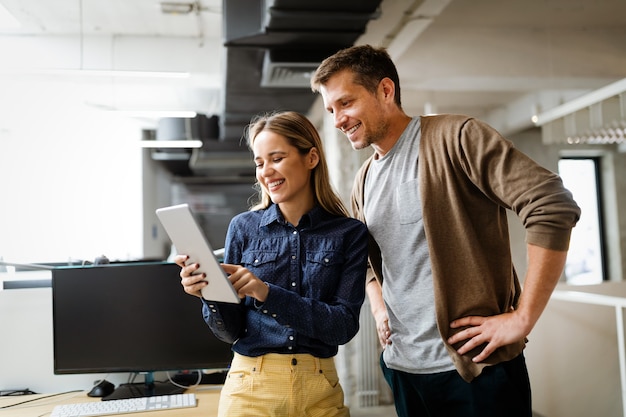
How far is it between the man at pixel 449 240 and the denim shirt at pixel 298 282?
0.15 meters

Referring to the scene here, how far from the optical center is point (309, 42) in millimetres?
4125

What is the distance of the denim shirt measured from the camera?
1.19 metres

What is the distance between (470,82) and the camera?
5.56 m

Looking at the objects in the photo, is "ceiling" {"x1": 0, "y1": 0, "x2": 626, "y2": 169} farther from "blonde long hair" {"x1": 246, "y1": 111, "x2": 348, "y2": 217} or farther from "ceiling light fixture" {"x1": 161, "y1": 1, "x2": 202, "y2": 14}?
"blonde long hair" {"x1": 246, "y1": 111, "x2": 348, "y2": 217}

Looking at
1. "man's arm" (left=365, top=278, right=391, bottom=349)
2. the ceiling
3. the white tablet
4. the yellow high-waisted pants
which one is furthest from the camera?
the ceiling

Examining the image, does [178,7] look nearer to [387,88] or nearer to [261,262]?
[387,88]

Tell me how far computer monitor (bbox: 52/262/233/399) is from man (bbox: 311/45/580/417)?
720mm

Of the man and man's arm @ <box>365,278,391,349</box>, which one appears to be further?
man's arm @ <box>365,278,391,349</box>

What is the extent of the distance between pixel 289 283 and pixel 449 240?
1.26 feet

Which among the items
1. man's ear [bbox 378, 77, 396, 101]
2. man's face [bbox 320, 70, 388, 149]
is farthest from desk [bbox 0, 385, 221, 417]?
man's ear [bbox 378, 77, 396, 101]

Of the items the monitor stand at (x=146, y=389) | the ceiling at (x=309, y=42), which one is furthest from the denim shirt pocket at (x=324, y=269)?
the ceiling at (x=309, y=42)

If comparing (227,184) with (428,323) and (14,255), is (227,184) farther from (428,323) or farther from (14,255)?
(428,323)

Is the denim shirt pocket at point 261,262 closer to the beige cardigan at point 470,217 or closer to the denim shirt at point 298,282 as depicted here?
the denim shirt at point 298,282

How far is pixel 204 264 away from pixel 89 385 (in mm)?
1196
